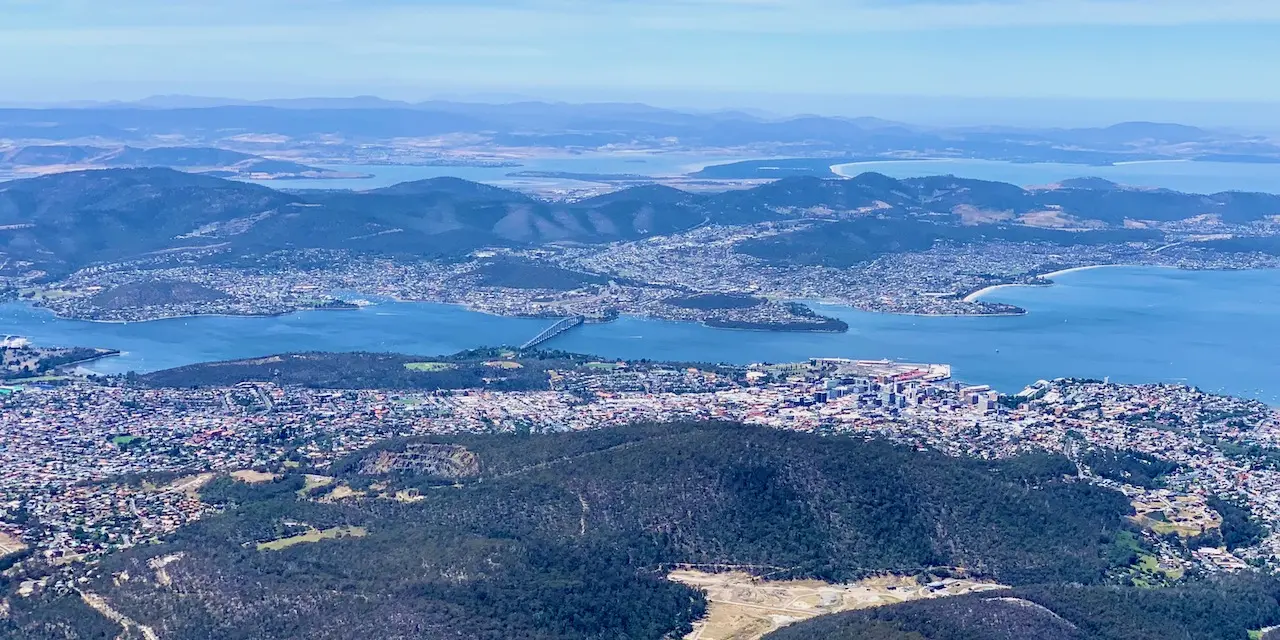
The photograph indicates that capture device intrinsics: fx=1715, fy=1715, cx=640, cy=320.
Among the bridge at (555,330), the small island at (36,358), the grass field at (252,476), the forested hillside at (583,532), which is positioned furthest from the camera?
the bridge at (555,330)

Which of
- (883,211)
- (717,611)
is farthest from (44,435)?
(883,211)

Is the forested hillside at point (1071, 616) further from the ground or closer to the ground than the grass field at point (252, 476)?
further from the ground

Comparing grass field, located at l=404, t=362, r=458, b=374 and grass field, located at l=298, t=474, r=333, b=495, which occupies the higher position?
grass field, located at l=298, t=474, r=333, b=495

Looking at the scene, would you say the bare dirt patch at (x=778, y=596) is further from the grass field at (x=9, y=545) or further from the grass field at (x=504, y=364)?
the grass field at (x=504, y=364)

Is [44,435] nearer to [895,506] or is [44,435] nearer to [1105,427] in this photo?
[895,506]

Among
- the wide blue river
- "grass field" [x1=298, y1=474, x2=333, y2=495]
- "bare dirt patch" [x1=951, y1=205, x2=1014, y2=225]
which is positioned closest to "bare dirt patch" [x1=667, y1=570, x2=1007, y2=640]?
"grass field" [x1=298, y1=474, x2=333, y2=495]

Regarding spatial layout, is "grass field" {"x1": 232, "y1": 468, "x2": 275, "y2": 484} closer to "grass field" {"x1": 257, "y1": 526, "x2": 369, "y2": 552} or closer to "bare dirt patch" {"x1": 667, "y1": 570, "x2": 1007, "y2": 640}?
"grass field" {"x1": 257, "y1": 526, "x2": 369, "y2": 552}

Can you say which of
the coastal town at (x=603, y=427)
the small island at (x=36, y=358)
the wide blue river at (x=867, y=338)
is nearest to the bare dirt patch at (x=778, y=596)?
the coastal town at (x=603, y=427)
